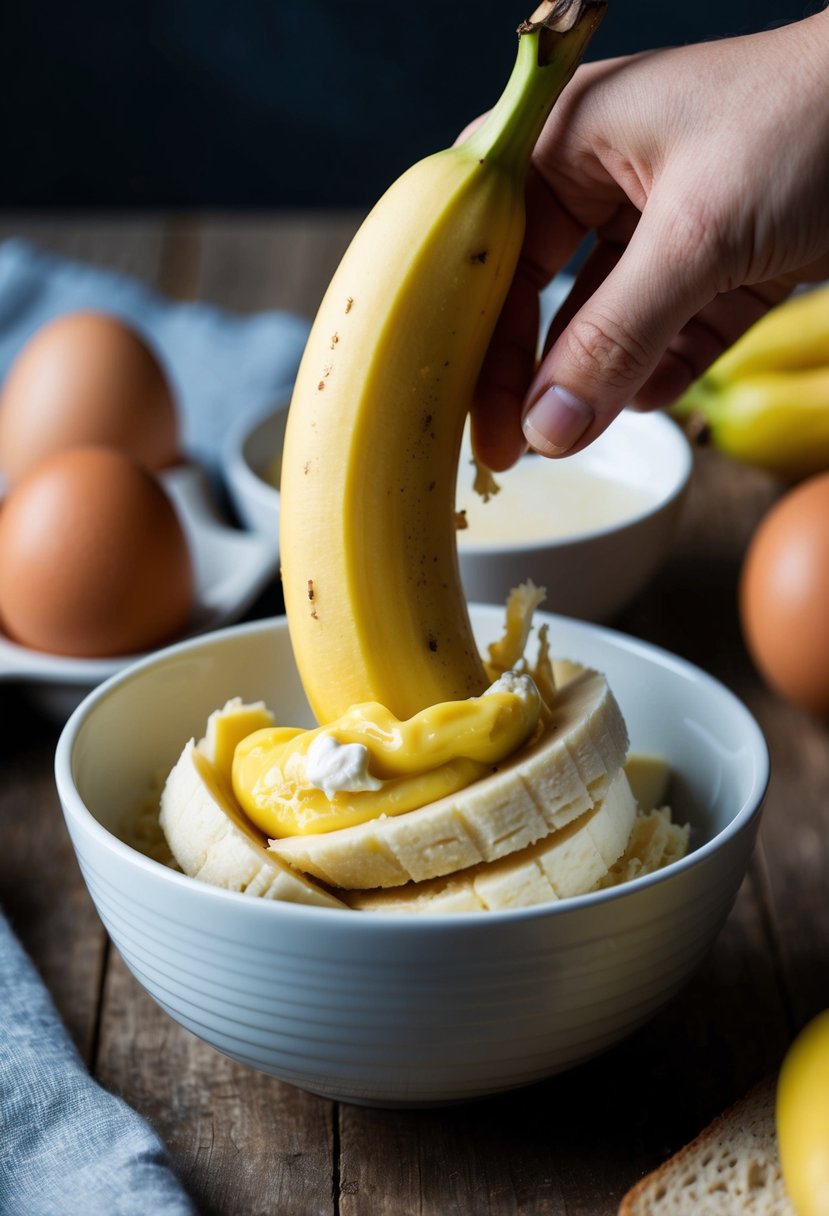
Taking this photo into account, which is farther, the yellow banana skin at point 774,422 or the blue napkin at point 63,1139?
the yellow banana skin at point 774,422

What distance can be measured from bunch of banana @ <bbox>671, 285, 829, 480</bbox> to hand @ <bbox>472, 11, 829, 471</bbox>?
2.53 ft

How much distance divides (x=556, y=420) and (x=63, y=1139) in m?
0.56

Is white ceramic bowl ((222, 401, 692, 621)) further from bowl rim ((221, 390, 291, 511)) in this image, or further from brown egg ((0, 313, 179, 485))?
brown egg ((0, 313, 179, 485))

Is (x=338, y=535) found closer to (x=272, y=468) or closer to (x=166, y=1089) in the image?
(x=166, y=1089)

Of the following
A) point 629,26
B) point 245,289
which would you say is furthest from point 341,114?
point 245,289

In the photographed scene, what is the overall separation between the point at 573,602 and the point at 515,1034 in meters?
0.67

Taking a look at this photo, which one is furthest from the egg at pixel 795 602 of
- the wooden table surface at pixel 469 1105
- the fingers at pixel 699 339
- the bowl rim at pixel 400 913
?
the bowl rim at pixel 400 913

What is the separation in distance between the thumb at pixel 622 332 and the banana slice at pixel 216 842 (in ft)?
1.05

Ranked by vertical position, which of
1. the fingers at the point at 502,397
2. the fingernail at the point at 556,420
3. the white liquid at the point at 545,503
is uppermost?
the fingernail at the point at 556,420

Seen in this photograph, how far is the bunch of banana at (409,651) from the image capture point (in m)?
0.81

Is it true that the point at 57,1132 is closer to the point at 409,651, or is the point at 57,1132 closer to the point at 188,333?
the point at 409,651

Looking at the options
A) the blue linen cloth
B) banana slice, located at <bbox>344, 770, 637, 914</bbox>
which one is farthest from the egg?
the blue linen cloth

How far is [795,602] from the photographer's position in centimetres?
134

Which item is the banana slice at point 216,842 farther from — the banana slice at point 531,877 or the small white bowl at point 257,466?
the small white bowl at point 257,466
